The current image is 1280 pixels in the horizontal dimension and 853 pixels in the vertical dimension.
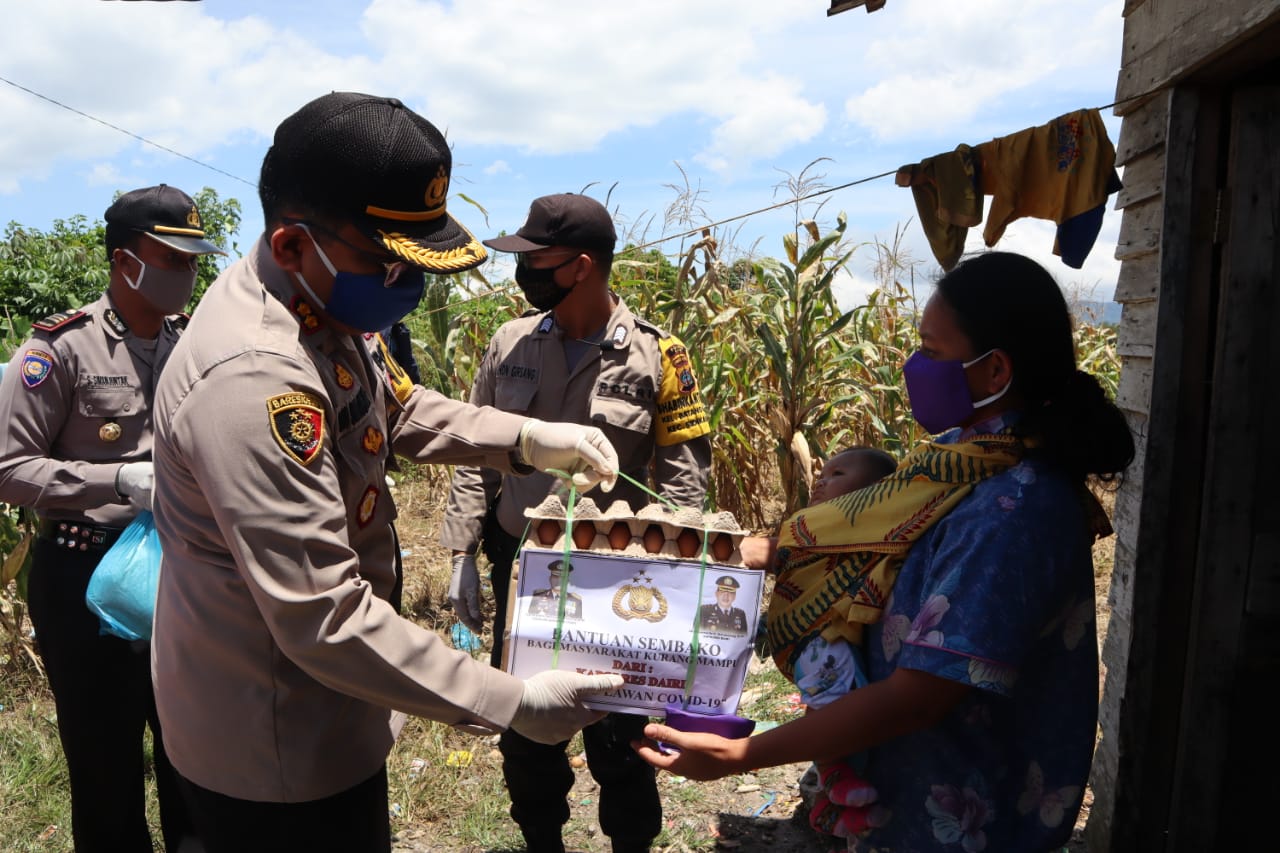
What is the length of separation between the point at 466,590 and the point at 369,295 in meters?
1.91

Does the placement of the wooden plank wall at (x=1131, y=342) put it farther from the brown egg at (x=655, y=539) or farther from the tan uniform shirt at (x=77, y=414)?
the tan uniform shirt at (x=77, y=414)

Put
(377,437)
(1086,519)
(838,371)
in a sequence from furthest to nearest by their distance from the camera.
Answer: (838,371) → (377,437) → (1086,519)

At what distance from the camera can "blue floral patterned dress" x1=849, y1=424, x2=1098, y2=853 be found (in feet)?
4.94

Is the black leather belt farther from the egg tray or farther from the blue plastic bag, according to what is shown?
the egg tray

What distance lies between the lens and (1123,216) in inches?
135

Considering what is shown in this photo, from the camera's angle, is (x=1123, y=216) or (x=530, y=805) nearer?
(x=530, y=805)

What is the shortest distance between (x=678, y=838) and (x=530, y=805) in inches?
35.6

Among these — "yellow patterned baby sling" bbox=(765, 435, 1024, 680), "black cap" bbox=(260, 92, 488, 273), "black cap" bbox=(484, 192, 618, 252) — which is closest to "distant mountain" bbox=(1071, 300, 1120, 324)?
"black cap" bbox=(484, 192, 618, 252)

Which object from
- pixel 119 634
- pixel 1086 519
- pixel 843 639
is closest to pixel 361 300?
pixel 843 639

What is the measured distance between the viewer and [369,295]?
5.46 ft

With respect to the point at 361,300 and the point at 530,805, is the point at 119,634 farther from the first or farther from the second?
the point at 361,300

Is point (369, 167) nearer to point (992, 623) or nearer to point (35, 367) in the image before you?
point (992, 623)

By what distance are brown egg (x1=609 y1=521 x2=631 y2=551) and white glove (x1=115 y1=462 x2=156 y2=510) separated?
1.55m

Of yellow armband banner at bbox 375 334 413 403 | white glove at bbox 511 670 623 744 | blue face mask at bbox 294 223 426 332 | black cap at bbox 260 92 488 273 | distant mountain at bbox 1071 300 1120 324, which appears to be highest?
distant mountain at bbox 1071 300 1120 324
